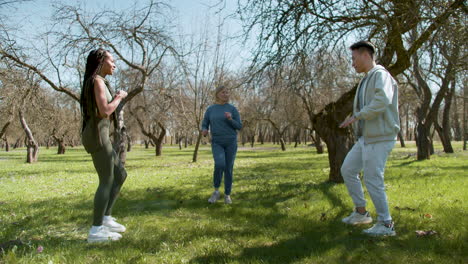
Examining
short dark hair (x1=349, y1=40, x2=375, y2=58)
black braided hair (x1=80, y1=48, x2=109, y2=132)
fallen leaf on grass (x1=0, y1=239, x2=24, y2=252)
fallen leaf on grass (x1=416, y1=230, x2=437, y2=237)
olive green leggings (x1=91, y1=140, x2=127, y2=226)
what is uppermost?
short dark hair (x1=349, y1=40, x2=375, y2=58)

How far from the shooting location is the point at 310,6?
6258 millimetres

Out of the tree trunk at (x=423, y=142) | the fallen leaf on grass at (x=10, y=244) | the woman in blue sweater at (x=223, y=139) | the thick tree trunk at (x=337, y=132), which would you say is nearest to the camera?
the fallen leaf on grass at (x=10, y=244)

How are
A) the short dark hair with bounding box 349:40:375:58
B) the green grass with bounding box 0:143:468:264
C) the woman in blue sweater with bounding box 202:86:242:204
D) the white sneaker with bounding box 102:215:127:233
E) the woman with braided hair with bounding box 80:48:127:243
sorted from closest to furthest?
the green grass with bounding box 0:143:468:264 < the woman with braided hair with bounding box 80:48:127:243 < the short dark hair with bounding box 349:40:375:58 < the white sneaker with bounding box 102:215:127:233 < the woman in blue sweater with bounding box 202:86:242:204

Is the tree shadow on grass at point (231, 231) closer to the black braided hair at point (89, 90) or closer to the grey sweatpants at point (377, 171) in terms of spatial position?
the grey sweatpants at point (377, 171)

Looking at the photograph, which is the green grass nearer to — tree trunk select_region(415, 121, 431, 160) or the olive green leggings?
the olive green leggings

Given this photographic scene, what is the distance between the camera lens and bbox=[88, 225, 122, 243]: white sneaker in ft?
12.4

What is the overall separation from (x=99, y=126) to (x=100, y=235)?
1.31 metres

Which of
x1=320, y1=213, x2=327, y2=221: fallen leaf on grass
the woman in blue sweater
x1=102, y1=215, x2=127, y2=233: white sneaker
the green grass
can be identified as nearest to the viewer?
the green grass

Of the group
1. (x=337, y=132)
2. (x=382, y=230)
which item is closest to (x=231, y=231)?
(x=382, y=230)

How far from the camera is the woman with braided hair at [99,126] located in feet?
12.0

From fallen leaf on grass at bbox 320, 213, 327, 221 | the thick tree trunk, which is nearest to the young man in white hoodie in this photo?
fallen leaf on grass at bbox 320, 213, 327, 221

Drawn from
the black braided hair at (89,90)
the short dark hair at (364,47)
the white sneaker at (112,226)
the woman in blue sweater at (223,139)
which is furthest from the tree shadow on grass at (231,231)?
the short dark hair at (364,47)

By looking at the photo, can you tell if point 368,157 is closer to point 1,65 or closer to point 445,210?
point 445,210

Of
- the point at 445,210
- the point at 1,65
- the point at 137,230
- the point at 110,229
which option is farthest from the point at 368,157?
the point at 1,65
